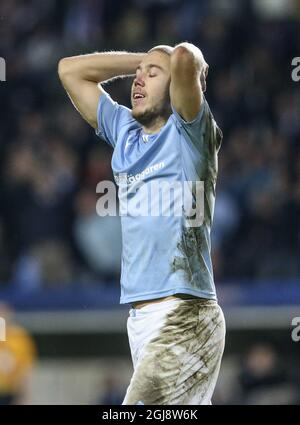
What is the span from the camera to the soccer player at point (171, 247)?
5.02 metres

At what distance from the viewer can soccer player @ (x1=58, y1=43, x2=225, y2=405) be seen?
502cm

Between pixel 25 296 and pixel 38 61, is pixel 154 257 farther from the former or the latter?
pixel 38 61

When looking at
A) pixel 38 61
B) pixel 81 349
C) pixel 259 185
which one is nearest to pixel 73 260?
pixel 81 349

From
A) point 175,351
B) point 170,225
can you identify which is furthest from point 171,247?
point 175,351

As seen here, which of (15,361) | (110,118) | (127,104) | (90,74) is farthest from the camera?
(127,104)

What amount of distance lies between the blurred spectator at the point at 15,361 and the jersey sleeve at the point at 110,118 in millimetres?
4319

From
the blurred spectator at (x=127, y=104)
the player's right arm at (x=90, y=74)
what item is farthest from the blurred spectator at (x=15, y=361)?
the player's right arm at (x=90, y=74)

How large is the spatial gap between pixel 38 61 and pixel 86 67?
8446mm

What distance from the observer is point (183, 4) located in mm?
14383

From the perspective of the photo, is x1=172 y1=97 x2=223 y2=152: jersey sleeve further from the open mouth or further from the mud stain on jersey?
the mud stain on jersey

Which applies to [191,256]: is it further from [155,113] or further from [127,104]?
[127,104]

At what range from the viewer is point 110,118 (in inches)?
222

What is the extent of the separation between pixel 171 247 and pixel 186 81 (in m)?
0.71

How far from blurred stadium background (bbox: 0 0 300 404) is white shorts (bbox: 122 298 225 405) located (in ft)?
14.2
